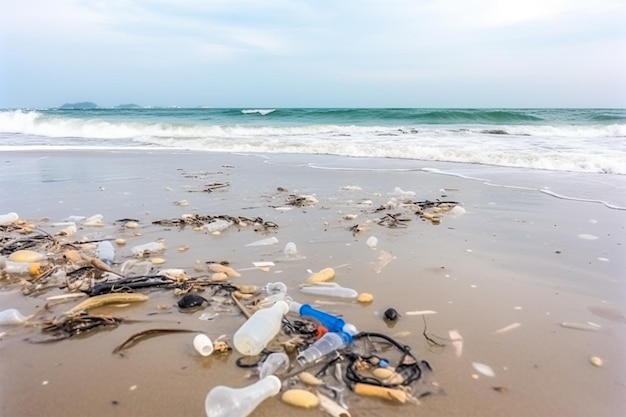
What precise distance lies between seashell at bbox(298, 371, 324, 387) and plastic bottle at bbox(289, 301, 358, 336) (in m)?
0.40

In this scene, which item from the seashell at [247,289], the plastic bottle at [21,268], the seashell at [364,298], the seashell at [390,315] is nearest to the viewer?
the seashell at [390,315]

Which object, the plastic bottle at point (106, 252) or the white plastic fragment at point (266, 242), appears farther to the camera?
the white plastic fragment at point (266, 242)

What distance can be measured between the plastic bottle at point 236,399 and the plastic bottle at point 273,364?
0.14m

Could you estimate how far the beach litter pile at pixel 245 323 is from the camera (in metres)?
1.90

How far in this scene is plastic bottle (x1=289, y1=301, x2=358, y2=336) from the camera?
94.3 inches

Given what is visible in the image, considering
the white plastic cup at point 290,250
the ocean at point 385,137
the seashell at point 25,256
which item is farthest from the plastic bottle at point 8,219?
the ocean at point 385,137

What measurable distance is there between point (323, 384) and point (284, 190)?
5146 millimetres

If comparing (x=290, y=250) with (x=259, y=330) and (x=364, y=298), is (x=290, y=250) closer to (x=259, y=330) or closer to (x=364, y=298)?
(x=364, y=298)

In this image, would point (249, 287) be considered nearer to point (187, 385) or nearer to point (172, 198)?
point (187, 385)

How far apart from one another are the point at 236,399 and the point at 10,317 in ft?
5.25

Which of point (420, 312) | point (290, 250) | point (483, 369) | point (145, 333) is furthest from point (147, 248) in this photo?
point (483, 369)

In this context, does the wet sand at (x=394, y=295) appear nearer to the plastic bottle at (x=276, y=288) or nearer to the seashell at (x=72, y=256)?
the plastic bottle at (x=276, y=288)

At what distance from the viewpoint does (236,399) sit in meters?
1.79

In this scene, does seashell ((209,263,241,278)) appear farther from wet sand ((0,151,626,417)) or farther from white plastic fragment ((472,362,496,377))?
white plastic fragment ((472,362,496,377))
